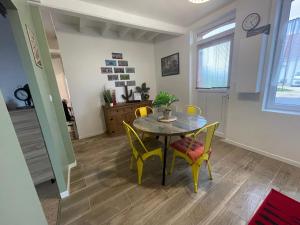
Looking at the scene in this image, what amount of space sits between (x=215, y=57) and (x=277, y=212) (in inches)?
107

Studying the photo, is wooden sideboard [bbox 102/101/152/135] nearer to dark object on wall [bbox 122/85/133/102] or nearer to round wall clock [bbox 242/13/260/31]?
dark object on wall [bbox 122/85/133/102]

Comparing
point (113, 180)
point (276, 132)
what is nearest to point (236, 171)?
point (276, 132)

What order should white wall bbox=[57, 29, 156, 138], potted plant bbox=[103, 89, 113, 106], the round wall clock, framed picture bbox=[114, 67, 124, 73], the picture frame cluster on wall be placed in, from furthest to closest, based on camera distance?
framed picture bbox=[114, 67, 124, 73] < the picture frame cluster on wall < potted plant bbox=[103, 89, 113, 106] < white wall bbox=[57, 29, 156, 138] < the round wall clock

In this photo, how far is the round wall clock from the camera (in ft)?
6.72

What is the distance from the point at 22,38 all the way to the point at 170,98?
1707 millimetres

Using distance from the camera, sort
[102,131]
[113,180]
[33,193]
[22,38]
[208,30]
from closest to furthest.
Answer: [33,193] → [22,38] → [113,180] → [208,30] → [102,131]

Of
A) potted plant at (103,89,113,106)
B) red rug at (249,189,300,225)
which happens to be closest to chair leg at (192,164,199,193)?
red rug at (249,189,300,225)

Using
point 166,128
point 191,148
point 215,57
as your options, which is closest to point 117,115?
point 166,128

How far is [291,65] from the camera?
6.10 feet

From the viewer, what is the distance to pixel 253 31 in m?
2.09

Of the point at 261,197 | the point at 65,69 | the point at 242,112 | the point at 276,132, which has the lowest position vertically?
the point at 261,197

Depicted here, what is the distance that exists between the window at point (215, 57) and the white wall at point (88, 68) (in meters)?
1.91

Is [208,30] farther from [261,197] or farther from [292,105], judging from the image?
[261,197]

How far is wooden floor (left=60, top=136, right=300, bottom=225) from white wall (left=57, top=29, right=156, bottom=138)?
1.51 meters
